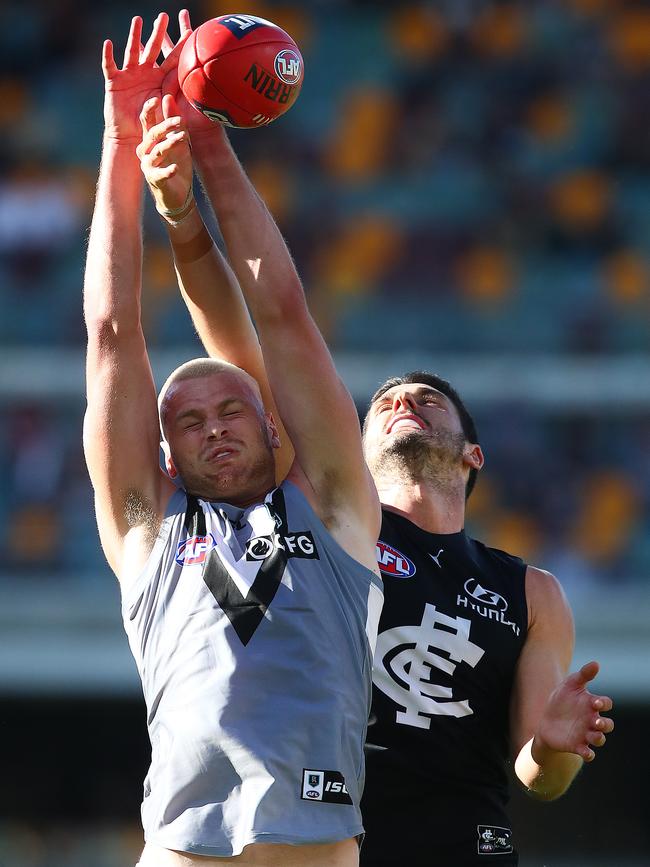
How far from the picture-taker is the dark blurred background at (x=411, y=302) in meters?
8.88

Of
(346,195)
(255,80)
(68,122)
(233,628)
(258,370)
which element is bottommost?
(233,628)

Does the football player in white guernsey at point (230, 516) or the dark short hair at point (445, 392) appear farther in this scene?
the dark short hair at point (445, 392)

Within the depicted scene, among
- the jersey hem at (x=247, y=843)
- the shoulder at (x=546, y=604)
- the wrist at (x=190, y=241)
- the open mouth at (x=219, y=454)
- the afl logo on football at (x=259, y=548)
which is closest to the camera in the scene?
the jersey hem at (x=247, y=843)

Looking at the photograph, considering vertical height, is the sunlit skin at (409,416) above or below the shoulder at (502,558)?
above

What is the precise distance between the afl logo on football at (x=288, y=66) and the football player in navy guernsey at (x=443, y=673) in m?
0.31

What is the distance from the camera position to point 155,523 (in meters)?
3.27

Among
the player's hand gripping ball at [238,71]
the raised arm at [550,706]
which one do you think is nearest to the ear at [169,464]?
the player's hand gripping ball at [238,71]

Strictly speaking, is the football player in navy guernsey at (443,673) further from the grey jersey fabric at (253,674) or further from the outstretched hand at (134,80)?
the grey jersey fabric at (253,674)

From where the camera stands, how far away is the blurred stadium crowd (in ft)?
29.1

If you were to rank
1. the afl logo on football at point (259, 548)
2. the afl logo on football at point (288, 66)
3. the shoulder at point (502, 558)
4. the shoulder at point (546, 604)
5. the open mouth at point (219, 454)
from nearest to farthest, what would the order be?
the afl logo on football at point (259, 548) < the open mouth at point (219, 454) < the afl logo on football at point (288, 66) < the shoulder at point (546, 604) < the shoulder at point (502, 558)

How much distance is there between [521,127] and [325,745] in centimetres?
1114

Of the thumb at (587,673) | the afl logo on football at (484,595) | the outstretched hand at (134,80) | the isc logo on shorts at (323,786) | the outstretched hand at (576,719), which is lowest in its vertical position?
the isc logo on shorts at (323,786)

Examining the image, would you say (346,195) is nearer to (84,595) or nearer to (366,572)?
(84,595)

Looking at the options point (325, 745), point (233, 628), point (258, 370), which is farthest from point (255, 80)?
point (325, 745)
